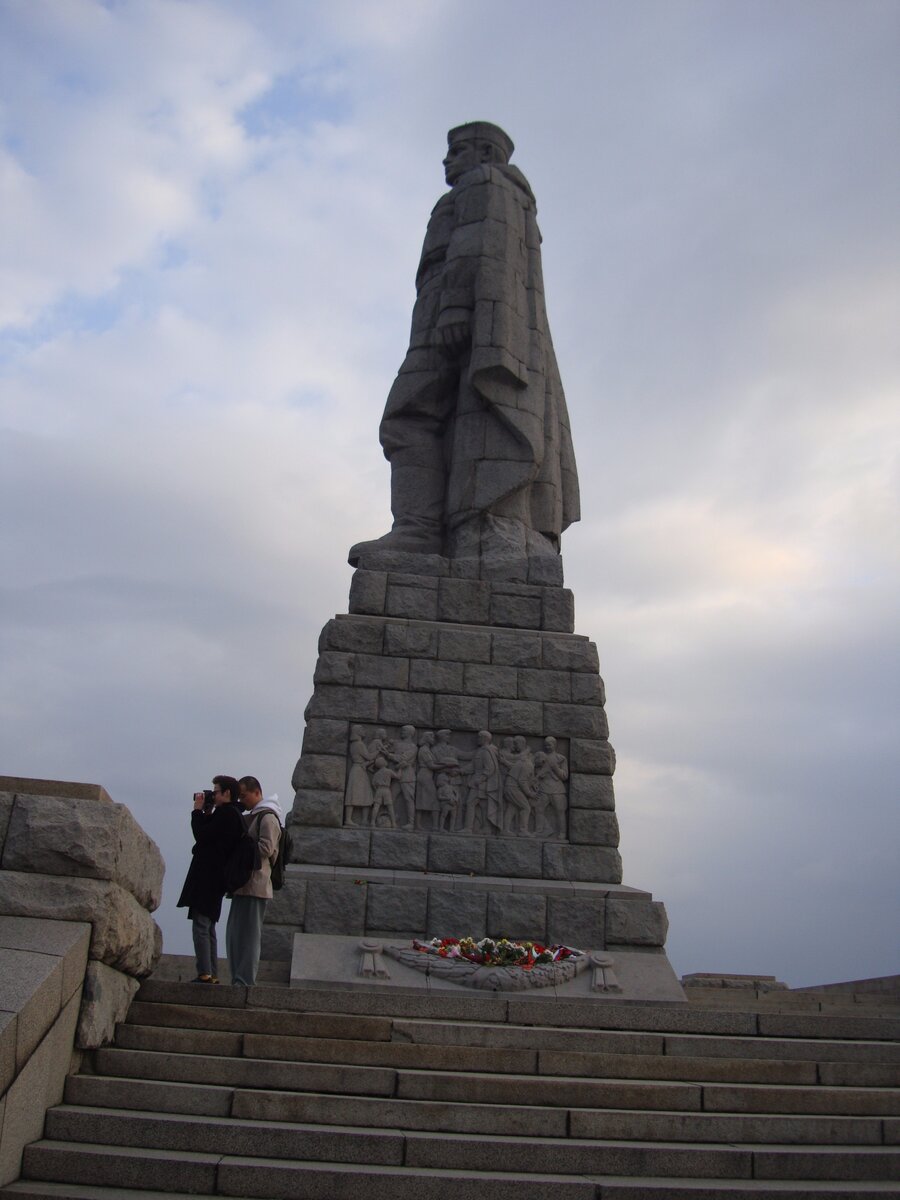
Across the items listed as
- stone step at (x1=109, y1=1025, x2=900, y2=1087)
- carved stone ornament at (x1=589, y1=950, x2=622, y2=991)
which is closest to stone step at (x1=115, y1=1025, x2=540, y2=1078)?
stone step at (x1=109, y1=1025, x2=900, y2=1087)

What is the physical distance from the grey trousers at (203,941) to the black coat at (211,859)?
1.6 inches

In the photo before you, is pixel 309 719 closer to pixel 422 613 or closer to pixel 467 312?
pixel 422 613

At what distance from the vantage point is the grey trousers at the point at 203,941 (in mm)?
7477

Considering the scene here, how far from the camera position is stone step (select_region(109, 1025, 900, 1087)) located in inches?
234

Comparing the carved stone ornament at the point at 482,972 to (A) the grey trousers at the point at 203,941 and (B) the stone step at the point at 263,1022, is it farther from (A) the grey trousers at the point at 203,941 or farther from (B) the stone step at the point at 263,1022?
(B) the stone step at the point at 263,1022

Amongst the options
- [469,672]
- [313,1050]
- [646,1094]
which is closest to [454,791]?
[469,672]

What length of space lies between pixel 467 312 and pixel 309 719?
466 centimetres

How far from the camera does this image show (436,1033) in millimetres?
6258

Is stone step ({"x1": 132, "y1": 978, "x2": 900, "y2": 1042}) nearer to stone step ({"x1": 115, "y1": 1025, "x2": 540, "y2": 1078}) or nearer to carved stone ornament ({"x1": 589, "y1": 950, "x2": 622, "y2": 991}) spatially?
stone step ({"x1": 115, "y1": 1025, "x2": 540, "y2": 1078})

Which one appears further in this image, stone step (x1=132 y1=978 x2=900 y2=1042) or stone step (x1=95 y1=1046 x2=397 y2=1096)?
stone step (x1=132 y1=978 x2=900 y2=1042)

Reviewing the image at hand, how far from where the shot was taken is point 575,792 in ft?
34.6

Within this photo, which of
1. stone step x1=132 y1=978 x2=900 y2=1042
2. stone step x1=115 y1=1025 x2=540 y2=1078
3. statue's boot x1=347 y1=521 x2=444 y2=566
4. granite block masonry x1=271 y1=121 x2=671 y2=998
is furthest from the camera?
statue's boot x1=347 y1=521 x2=444 y2=566

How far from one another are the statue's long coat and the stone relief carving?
8.49ft

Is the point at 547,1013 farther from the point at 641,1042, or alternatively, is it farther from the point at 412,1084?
the point at 412,1084
